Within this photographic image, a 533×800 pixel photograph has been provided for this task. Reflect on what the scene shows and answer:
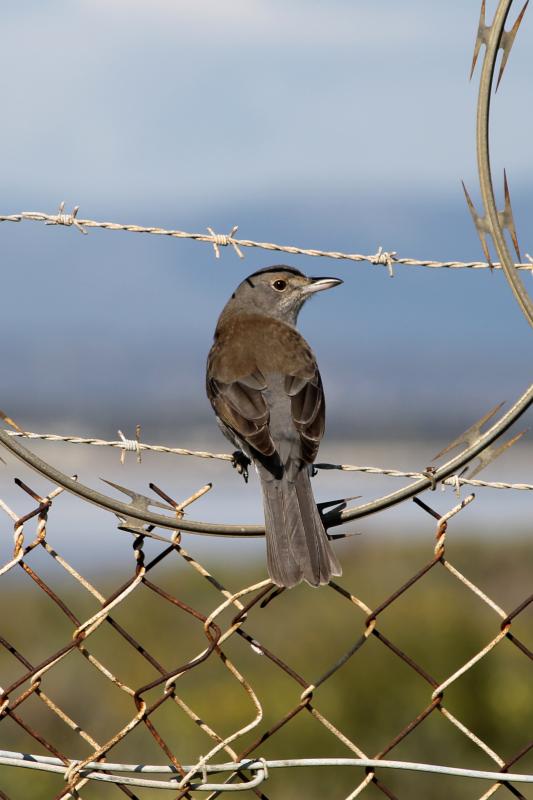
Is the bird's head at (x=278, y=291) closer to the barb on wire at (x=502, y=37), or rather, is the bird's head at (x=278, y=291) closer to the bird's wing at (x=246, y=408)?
the bird's wing at (x=246, y=408)

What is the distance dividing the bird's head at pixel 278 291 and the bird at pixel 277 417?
0.03 meters

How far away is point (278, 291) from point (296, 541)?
254cm

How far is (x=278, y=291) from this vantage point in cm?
614

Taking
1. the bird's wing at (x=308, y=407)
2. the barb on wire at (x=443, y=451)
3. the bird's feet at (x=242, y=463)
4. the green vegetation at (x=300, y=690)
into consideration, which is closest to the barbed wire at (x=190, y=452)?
the barb on wire at (x=443, y=451)

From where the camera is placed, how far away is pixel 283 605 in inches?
466

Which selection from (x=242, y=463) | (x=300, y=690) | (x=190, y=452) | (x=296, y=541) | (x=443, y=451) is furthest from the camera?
(x=300, y=690)

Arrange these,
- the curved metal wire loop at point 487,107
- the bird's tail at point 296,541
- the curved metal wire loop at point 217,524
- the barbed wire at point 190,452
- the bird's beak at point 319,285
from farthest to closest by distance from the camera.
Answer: the bird's beak at point 319,285, the bird's tail at point 296,541, the barbed wire at point 190,452, the curved metal wire loop at point 217,524, the curved metal wire loop at point 487,107

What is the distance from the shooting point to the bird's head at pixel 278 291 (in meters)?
6.06

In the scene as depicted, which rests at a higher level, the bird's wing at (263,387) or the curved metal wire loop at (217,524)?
the bird's wing at (263,387)

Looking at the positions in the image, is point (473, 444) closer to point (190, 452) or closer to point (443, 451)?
point (443, 451)

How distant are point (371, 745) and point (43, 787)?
8.65 feet

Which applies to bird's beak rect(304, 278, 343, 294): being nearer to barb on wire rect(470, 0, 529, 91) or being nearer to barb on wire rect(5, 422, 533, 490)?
barb on wire rect(5, 422, 533, 490)

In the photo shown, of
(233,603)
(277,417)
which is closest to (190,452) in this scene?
(233,603)

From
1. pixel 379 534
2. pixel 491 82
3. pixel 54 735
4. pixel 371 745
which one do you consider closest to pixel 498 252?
pixel 491 82
